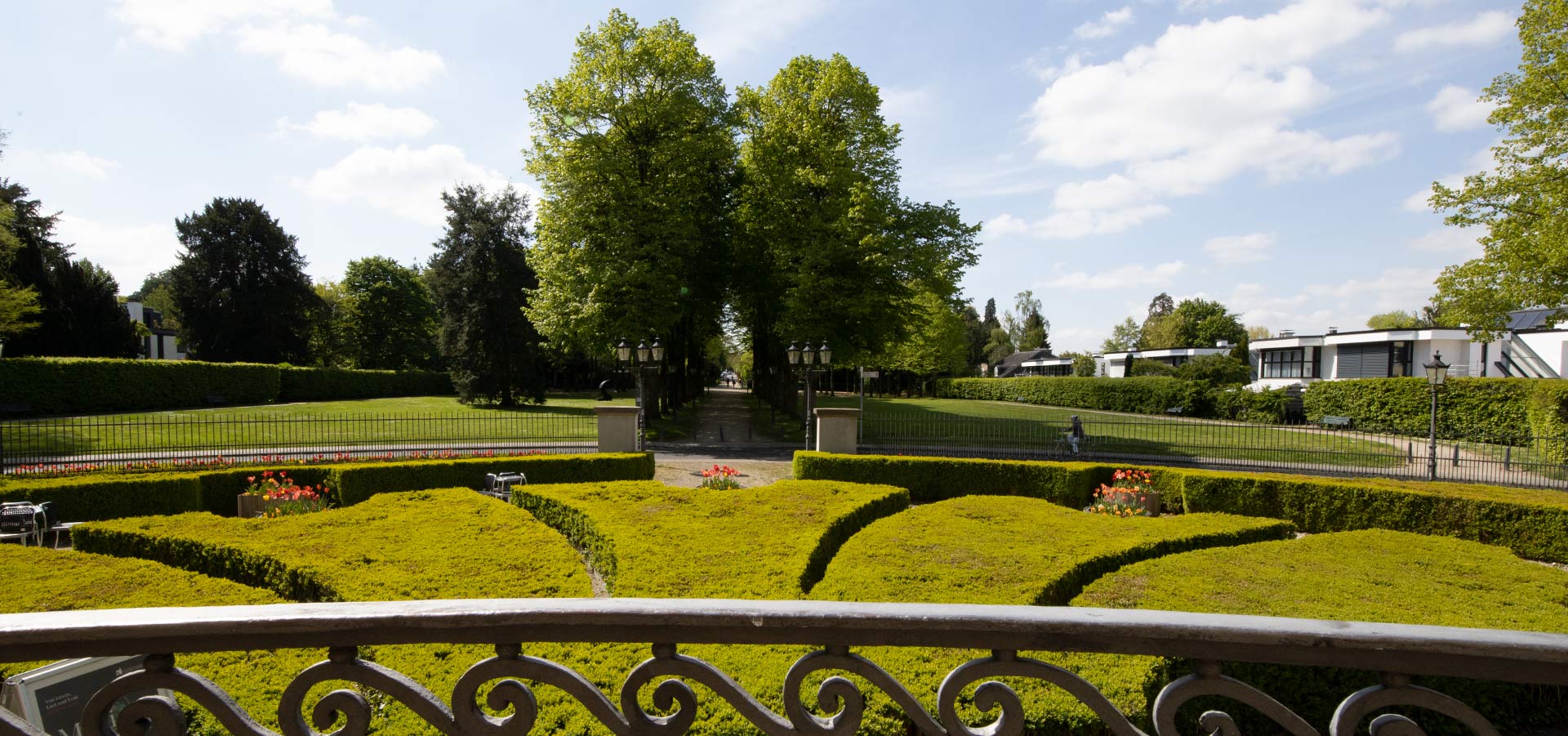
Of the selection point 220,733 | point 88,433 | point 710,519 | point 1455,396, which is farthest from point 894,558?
point 1455,396

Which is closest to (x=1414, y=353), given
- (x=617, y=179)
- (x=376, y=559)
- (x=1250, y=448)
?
(x=1250, y=448)

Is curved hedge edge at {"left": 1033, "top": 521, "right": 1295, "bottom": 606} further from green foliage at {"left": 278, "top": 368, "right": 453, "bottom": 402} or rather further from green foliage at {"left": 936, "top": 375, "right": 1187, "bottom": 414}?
green foliage at {"left": 278, "top": 368, "right": 453, "bottom": 402}

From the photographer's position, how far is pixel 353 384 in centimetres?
4381

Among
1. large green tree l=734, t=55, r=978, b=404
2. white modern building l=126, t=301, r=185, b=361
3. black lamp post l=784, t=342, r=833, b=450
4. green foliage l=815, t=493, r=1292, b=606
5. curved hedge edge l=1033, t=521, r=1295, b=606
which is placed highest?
large green tree l=734, t=55, r=978, b=404

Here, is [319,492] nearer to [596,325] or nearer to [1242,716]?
[596,325]

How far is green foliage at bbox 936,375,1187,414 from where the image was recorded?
136 ft

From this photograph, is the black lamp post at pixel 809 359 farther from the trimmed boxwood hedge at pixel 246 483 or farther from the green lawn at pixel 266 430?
the trimmed boxwood hedge at pixel 246 483

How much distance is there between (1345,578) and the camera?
7301 mm

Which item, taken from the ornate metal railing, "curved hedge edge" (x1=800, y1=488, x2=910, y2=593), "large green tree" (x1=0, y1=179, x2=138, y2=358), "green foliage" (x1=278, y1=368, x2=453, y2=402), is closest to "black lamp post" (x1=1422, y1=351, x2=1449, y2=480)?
"curved hedge edge" (x1=800, y1=488, x2=910, y2=593)

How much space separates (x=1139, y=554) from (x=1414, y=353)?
40847 mm

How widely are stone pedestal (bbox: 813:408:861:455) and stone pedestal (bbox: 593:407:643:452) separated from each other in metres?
4.82

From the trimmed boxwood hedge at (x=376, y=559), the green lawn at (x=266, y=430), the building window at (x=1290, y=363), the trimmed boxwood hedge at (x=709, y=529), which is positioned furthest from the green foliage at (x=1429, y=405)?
the green lawn at (x=266, y=430)

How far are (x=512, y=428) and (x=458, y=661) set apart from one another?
23.9 meters

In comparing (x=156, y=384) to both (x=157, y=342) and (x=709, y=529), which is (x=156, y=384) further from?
(x=709, y=529)
